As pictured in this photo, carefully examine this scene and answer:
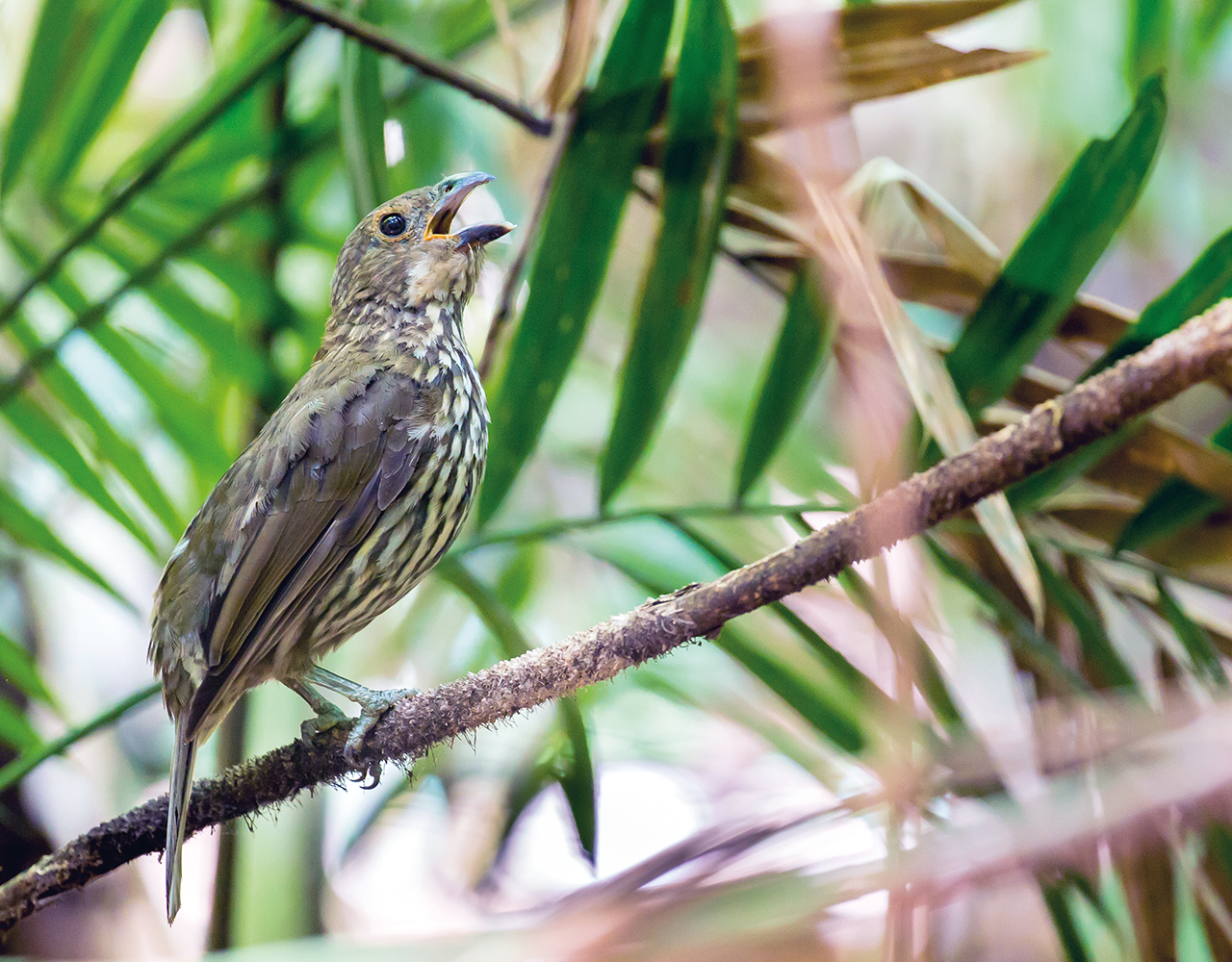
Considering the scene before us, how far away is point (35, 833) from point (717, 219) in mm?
3187

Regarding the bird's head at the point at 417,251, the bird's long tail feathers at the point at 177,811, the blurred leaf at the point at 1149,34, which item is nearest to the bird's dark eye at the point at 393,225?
the bird's head at the point at 417,251

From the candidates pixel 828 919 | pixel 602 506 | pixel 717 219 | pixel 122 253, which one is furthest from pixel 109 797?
pixel 828 919

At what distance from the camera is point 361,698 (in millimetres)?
1760

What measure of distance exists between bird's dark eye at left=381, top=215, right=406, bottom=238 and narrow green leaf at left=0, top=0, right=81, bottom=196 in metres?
0.99

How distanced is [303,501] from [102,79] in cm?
135

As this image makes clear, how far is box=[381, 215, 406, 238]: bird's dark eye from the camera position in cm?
208

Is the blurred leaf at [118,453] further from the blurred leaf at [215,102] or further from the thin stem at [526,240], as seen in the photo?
the thin stem at [526,240]

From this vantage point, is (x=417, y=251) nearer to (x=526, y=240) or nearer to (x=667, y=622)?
(x=526, y=240)

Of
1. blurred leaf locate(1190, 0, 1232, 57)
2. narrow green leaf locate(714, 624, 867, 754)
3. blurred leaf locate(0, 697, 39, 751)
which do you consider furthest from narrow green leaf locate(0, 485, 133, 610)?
blurred leaf locate(1190, 0, 1232, 57)

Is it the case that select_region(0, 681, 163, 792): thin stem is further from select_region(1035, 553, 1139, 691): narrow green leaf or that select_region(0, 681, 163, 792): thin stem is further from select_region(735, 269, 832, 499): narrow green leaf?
select_region(1035, 553, 1139, 691): narrow green leaf

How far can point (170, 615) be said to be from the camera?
1.71m

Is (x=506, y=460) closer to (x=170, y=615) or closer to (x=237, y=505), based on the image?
(x=237, y=505)

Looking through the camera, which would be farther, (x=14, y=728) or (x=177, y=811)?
(x=14, y=728)

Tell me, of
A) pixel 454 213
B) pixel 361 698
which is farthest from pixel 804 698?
pixel 454 213
